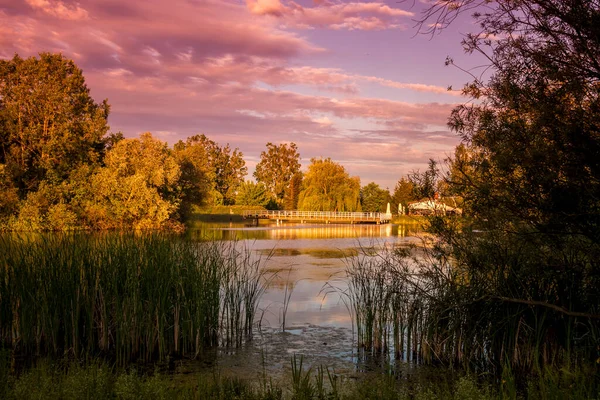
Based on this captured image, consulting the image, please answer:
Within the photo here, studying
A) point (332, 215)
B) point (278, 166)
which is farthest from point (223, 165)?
point (332, 215)

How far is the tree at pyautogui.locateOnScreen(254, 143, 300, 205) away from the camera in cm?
8981

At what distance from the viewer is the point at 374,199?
75.6m

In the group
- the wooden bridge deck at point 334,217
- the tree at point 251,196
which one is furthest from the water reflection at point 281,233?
the tree at point 251,196

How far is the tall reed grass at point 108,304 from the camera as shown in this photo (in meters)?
6.67

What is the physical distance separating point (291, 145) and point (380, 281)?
277 ft

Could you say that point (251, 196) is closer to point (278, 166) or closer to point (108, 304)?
point (278, 166)

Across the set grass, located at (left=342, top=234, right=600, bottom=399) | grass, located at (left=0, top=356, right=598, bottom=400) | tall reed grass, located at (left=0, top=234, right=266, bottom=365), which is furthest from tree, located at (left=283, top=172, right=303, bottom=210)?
grass, located at (left=0, top=356, right=598, bottom=400)

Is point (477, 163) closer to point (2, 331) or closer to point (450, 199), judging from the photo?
point (450, 199)

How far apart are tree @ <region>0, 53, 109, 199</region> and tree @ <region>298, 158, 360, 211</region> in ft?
98.7

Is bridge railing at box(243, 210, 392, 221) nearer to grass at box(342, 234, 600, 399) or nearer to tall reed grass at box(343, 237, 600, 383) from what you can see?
grass at box(342, 234, 600, 399)

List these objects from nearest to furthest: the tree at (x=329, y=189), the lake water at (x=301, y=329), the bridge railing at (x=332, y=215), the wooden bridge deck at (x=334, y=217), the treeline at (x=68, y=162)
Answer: the lake water at (x=301, y=329), the treeline at (x=68, y=162), the wooden bridge deck at (x=334, y=217), the bridge railing at (x=332, y=215), the tree at (x=329, y=189)

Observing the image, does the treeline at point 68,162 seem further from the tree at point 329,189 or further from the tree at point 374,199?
the tree at point 374,199

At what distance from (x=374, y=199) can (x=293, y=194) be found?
12.7 m

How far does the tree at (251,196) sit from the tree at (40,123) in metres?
38.4
